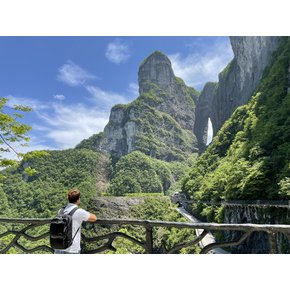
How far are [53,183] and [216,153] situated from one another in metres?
89.8

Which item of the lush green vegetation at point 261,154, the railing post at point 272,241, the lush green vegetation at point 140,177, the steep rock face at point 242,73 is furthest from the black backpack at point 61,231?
the lush green vegetation at point 140,177

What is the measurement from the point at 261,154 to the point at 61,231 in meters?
40.9

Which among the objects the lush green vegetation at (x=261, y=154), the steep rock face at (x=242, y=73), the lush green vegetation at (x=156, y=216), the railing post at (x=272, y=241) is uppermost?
the steep rock face at (x=242, y=73)

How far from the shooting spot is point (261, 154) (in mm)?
42688

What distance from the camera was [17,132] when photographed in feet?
36.7

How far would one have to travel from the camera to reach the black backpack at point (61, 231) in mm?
4789

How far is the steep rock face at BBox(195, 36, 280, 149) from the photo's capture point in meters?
90.2

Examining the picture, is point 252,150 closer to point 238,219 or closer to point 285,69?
point 238,219

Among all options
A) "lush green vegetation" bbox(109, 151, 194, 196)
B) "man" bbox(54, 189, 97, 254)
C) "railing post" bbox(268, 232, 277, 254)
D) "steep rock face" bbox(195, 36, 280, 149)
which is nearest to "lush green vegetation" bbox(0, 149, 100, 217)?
"lush green vegetation" bbox(109, 151, 194, 196)

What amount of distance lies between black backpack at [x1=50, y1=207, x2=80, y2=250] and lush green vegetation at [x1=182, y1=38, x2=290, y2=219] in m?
26.2

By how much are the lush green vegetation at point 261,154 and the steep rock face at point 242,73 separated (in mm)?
13695

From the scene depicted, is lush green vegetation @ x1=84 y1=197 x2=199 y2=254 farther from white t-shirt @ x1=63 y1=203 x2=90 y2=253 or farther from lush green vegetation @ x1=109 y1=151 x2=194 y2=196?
lush green vegetation @ x1=109 y1=151 x2=194 y2=196

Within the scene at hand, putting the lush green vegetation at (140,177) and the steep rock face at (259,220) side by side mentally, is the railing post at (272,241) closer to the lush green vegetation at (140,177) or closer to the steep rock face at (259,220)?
the steep rock face at (259,220)

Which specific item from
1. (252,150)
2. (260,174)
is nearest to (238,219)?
(260,174)
